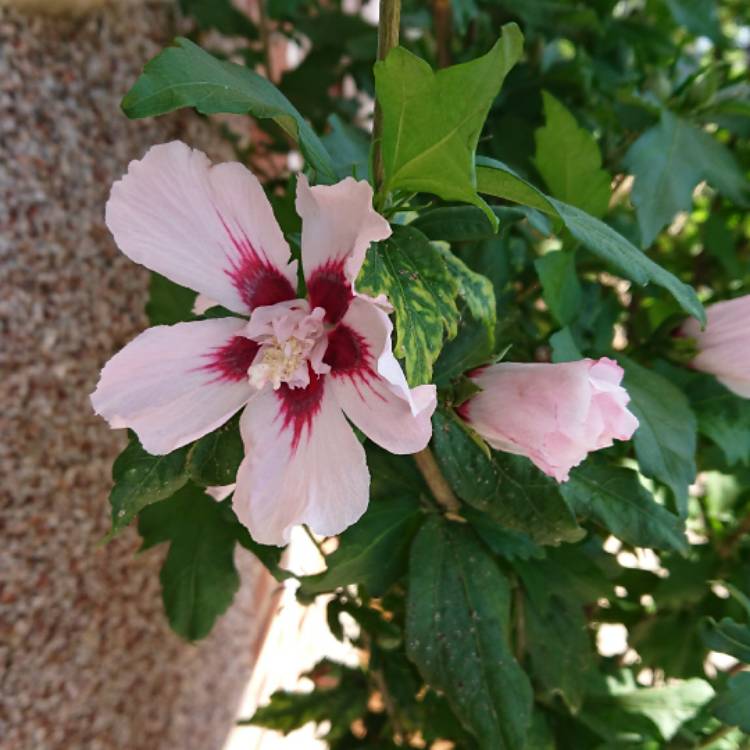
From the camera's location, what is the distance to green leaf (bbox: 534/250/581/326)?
574 millimetres

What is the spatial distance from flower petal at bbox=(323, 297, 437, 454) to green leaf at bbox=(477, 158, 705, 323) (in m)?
0.09

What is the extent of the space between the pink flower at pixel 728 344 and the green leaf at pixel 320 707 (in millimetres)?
577

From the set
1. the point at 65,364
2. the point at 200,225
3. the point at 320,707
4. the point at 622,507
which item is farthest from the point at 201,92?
the point at 320,707

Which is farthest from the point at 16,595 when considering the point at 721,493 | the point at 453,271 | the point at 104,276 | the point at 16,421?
the point at 721,493

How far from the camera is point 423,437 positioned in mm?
358

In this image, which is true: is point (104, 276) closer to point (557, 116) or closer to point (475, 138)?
point (557, 116)

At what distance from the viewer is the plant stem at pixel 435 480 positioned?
0.53 m

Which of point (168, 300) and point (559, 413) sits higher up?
point (559, 413)

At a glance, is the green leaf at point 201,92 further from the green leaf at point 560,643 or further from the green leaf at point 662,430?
the green leaf at point 560,643

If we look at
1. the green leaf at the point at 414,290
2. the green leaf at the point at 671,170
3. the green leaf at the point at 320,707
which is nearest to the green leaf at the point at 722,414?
the green leaf at the point at 671,170

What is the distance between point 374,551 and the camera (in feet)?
1.97

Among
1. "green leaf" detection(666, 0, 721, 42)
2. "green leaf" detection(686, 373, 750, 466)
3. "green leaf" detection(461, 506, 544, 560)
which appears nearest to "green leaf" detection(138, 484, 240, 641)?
"green leaf" detection(461, 506, 544, 560)

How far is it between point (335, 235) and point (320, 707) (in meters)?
0.69

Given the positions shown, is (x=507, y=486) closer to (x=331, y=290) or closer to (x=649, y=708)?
(x=331, y=290)
